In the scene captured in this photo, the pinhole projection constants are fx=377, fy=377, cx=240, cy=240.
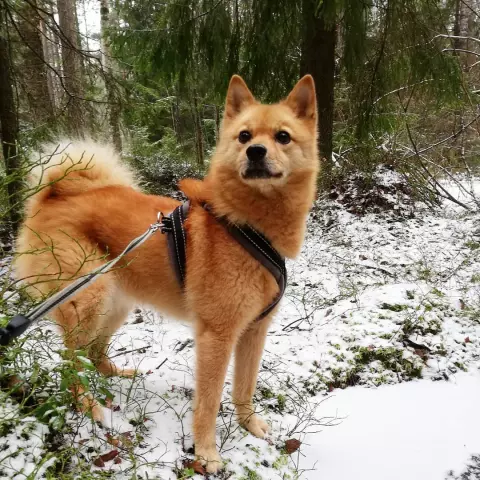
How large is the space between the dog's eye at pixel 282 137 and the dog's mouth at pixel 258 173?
0.94 ft

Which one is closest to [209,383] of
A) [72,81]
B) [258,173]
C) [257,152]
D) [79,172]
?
[258,173]

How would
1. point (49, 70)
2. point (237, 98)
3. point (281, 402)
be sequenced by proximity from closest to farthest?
point (237, 98), point (281, 402), point (49, 70)

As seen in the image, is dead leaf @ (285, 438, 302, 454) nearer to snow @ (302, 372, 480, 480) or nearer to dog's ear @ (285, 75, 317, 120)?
snow @ (302, 372, 480, 480)

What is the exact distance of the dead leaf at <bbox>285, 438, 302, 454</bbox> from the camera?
2.41 metres

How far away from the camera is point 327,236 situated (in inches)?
247

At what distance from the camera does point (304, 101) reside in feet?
8.67

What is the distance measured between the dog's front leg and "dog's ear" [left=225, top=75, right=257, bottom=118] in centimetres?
155

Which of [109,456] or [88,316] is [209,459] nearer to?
[109,456]

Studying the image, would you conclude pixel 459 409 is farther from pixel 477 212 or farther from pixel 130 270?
pixel 477 212

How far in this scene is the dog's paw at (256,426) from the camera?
98.8 inches

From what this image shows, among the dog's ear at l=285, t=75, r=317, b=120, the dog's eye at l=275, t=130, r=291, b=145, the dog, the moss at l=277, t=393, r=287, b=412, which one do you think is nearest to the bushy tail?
the dog

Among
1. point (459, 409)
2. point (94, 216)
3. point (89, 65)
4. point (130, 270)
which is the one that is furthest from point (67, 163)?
point (89, 65)

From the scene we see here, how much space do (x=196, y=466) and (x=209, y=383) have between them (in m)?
0.43

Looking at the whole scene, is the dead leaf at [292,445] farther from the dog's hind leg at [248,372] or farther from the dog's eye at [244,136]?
the dog's eye at [244,136]
